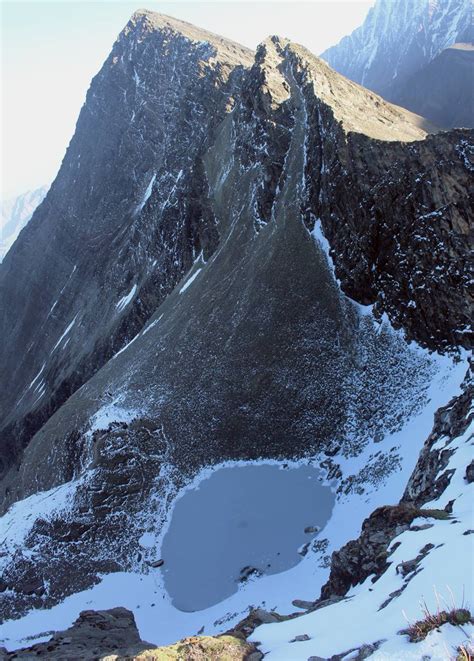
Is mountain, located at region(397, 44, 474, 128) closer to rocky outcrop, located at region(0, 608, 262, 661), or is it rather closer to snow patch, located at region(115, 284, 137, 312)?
snow patch, located at region(115, 284, 137, 312)

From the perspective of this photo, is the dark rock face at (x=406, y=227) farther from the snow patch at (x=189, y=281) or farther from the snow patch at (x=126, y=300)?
the snow patch at (x=126, y=300)

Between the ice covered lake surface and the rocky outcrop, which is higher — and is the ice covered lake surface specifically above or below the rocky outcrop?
above

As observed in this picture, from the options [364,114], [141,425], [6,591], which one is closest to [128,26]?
[364,114]

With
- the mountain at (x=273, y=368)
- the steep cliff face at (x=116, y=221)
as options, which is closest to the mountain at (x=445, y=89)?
the steep cliff face at (x=116, y=221)

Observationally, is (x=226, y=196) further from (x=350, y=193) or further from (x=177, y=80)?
(x=177, y=80)

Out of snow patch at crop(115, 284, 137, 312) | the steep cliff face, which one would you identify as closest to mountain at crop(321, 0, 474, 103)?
the steep cliff face

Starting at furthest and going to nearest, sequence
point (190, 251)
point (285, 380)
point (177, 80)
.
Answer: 1. point (177, 80)
2. point (190, 251)
3. point (285, 380)
